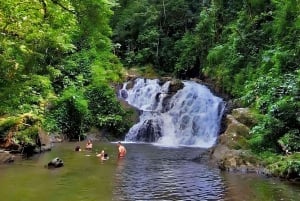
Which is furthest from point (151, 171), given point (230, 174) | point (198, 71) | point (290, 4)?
point (198, 71)

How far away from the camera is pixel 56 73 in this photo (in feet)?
92.3

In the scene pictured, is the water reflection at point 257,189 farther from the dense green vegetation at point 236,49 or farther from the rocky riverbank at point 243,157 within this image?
the dense green vegetation at point 236,49

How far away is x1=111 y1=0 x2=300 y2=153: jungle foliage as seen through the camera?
17047 millimetres

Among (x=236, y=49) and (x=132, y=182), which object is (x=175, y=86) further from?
(x=132, y=182)

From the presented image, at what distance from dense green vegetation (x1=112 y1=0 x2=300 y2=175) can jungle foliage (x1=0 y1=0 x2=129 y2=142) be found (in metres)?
5.58

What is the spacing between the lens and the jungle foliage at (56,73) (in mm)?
10391

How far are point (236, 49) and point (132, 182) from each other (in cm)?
1697

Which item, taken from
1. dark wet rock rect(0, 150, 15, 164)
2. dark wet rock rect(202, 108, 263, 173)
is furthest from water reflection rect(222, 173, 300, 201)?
dark wet rock rect(0, 150, 15, 164)

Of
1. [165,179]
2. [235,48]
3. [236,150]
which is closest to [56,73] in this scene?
[235,48]

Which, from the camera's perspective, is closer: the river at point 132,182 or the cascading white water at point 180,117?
the river at point 132,182

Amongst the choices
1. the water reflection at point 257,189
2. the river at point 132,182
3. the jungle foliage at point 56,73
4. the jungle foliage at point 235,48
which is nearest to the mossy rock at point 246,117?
the jungle foliage at point 235,48

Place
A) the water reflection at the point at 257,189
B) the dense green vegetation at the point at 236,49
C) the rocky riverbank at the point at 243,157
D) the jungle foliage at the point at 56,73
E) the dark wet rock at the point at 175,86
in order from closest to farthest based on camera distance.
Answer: the jungle foliage at the point at 56,73 < the water reflection at the point at 257,189 < the rocky riverbank at the point at 243,157 < the dense green vegetation at the point at 236,49 < the dark wet rock at the point at 175,86

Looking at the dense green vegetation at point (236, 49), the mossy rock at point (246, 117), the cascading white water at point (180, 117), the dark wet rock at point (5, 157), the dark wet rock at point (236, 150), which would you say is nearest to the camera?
the dark wet rock at point (236, 150)

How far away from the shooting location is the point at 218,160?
56.3 feet
